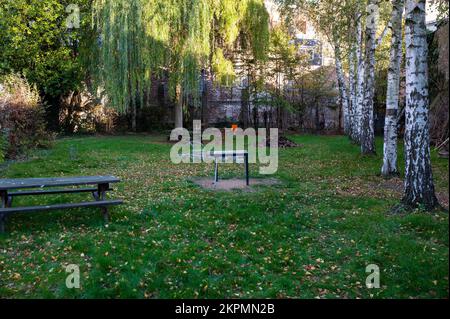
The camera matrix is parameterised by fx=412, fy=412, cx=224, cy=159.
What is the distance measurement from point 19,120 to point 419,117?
464 inches

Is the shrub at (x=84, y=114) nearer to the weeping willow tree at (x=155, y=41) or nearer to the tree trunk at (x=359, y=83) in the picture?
the weeping willow tree at (x=155, y=41)

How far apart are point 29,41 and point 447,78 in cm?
1990

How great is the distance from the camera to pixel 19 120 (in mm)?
13195

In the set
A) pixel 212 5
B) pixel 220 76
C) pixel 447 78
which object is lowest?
pixel 447 78

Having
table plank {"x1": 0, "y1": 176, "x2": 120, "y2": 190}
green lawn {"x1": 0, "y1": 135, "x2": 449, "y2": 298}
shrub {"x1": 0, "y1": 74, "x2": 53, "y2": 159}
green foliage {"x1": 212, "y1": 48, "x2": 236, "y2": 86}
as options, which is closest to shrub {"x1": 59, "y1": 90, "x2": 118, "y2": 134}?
shrub {"x1": 0, "y1": 74, "x2": 53, "y2": 159}

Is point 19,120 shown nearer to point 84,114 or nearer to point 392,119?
point 84,114

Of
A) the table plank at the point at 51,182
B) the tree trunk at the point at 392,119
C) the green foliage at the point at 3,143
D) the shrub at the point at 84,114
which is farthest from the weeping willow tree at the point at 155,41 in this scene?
the table plank at the point at 51,182

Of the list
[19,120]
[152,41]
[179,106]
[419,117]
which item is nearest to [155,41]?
[152,41]

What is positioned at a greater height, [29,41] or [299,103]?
[29,41]

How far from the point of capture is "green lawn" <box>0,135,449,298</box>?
4090mm

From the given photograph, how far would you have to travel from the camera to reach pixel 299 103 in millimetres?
24875

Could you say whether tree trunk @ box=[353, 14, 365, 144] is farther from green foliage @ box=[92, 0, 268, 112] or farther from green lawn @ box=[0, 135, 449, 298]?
green lawn @ box=[0, 135, 449, 298]

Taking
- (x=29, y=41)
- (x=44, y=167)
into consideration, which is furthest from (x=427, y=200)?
(x=29, y=41)
